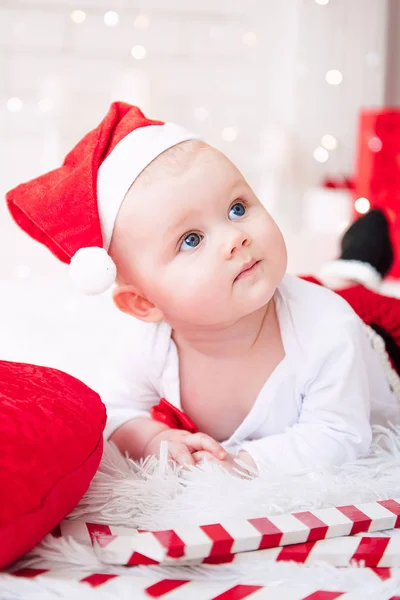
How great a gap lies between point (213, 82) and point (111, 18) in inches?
18.5

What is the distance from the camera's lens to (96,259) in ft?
3.02

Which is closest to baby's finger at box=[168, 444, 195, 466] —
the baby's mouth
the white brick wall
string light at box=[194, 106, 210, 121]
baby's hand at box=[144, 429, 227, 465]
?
baby's hand at box=[144, 429, 227, 465]

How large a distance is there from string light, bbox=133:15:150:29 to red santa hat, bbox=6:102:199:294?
2.07 m

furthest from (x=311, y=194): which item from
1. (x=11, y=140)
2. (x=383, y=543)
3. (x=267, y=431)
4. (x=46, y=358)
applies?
(x=383, y=543)

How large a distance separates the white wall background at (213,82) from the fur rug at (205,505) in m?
1.72

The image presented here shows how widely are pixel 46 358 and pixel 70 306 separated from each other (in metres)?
0.43

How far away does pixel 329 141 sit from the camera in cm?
311

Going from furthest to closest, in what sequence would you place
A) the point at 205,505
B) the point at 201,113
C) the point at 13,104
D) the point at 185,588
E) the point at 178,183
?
1. the point at 201,113
2. the point at 13,104
3. the point at 178,183
4. the point at 205,505
5. the point at 185,588

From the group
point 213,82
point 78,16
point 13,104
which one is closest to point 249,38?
point 213,82

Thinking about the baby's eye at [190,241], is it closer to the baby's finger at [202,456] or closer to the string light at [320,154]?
the baby's finger at [202,456]

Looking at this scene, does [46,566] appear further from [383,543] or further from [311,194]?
[311,194]

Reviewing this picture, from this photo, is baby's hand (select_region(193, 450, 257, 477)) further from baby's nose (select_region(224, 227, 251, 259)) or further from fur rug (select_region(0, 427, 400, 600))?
baby's nose (select_region(224, 227, 251, 259))

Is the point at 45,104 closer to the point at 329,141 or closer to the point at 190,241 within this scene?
the point at 329,141

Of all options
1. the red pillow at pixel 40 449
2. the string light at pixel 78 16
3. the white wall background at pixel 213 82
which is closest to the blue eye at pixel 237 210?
the red pillow at pixel 40 449
